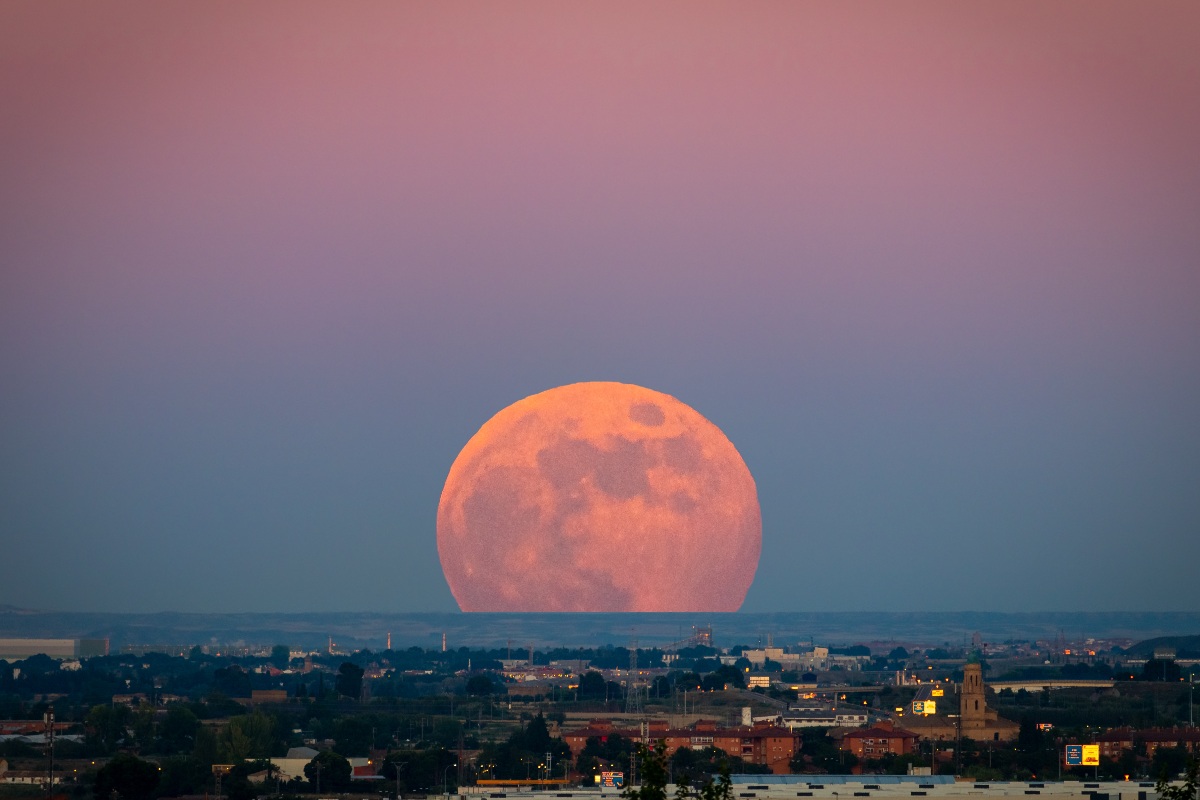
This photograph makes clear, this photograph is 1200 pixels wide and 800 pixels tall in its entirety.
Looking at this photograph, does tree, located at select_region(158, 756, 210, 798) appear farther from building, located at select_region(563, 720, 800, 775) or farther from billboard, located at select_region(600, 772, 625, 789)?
building, located at select_region(563, 720, 800, 775)

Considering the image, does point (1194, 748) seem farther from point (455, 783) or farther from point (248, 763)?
point (248, 763)

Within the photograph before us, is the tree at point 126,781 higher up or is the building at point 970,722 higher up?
the building at point 970,722

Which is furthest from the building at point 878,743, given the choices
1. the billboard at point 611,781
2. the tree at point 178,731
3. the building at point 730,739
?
the tree at point 178,731

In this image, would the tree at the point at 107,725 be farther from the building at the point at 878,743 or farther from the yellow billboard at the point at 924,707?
the yellow billboard at the point at 924,707

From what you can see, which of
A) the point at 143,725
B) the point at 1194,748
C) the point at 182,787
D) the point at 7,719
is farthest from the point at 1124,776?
the point at 7,719

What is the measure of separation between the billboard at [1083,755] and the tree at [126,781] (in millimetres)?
47241

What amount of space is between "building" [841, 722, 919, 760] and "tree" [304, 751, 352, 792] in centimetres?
3127

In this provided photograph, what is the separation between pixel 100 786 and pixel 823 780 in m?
37.0

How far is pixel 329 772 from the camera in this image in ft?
400

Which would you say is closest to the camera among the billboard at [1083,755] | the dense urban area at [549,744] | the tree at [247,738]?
the dense urban area at [549,744]

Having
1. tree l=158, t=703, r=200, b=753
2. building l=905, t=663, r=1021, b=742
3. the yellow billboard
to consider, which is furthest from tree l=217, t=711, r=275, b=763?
the yellow billboard

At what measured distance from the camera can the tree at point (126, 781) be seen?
113 metres

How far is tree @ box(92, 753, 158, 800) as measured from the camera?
370 ft

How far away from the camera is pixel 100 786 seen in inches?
4449
